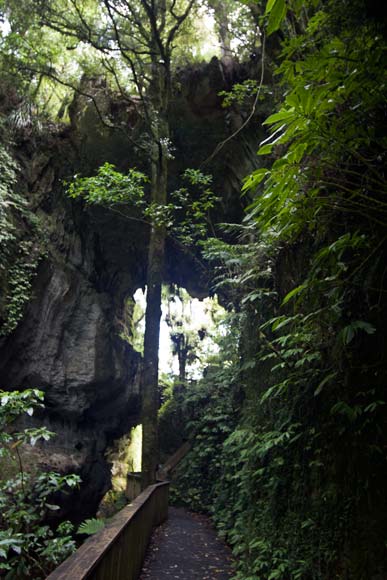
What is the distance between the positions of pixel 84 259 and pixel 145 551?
31.7 ft

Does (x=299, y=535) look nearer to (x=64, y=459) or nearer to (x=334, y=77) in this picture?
(x=334, y=77)

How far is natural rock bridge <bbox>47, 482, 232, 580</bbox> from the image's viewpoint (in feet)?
7.65

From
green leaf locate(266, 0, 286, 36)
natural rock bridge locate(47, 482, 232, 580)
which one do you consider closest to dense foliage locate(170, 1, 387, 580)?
green leaf locate(266, 0, 286, 36)

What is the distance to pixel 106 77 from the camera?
12016mm

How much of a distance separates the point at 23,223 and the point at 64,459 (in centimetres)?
653

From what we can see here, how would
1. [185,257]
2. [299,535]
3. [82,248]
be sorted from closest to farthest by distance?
1. [299,535]
2. [82,248]
3. [185,257]

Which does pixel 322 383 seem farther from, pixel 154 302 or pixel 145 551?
pixel 154 302

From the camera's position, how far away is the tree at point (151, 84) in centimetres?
823

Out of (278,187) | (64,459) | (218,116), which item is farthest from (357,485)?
(218,116)

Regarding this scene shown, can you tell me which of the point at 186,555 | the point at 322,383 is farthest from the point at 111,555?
the point at 186,555

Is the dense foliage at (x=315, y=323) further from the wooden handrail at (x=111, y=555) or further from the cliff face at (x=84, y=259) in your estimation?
the cliff face at (x=84, y=259)

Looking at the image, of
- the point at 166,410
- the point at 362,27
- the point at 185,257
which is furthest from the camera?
the point at 166,410

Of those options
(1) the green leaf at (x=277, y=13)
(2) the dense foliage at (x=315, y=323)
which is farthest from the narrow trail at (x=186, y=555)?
(1) the green leaf at (x=277, y=13)

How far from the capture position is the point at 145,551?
5625mm
